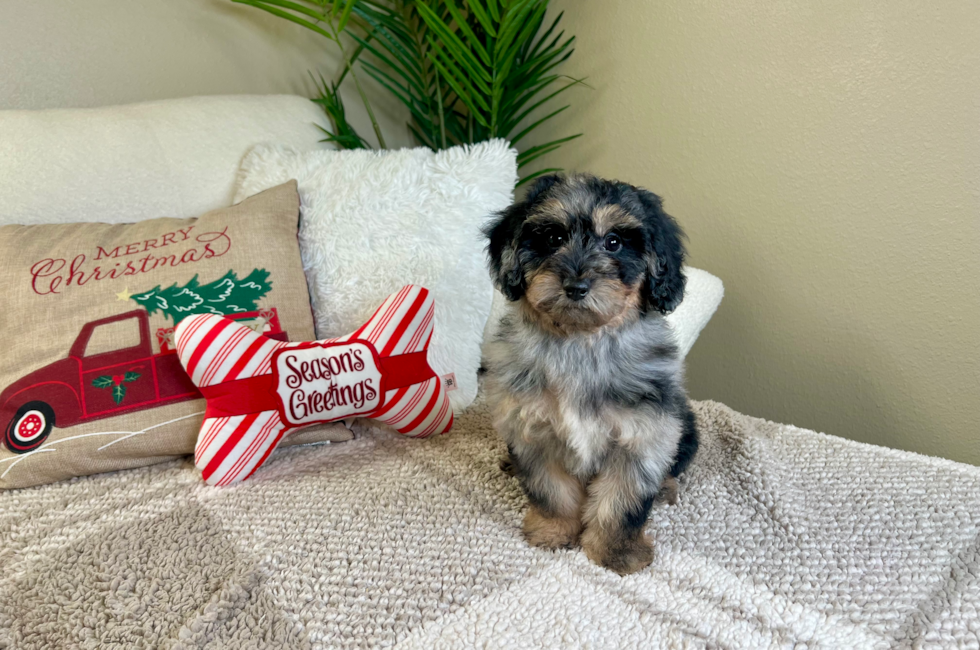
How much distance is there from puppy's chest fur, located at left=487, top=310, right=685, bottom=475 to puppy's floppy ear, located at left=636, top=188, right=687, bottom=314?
3.1 inches

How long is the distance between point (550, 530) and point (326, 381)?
2.08 ft

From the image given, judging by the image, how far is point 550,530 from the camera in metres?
1.24

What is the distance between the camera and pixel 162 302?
1.49 m

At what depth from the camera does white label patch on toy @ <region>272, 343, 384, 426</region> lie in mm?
1427

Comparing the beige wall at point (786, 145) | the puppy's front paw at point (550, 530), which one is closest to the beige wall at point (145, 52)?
the beige wall at point (786, 145)

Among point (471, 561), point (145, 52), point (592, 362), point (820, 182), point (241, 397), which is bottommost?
point (471, 561)

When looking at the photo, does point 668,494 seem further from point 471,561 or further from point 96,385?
point 96,385

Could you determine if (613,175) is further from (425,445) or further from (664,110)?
(425,445)

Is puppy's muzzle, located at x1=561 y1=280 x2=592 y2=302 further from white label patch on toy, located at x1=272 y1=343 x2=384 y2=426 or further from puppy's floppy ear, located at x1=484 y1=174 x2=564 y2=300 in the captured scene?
white label patch on toy, located at x1=272 y1=343 x2=384 y2=426

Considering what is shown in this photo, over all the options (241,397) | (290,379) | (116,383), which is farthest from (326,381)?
(116,383)

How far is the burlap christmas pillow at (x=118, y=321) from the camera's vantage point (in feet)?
4.52

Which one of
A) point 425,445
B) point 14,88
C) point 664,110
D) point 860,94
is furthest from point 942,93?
point 14,88

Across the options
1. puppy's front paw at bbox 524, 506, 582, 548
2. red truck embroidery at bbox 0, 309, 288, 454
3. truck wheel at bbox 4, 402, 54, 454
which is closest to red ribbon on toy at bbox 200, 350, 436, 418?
red truck embroidery at bbox 0, 309, 288, 454

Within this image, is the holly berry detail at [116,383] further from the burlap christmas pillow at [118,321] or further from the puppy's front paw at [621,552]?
the puppy's front paw at [621,552]
